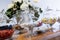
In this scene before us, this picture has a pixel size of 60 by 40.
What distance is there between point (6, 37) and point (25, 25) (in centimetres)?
33

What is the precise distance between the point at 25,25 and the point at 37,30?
10.2 inches

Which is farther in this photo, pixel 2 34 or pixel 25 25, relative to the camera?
pixel 25 25

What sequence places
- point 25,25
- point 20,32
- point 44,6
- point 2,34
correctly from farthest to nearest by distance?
point 44,6 < point 20,32 < point 25,25 < point 2,34

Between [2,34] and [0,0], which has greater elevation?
[0,0]

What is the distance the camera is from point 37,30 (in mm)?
1708

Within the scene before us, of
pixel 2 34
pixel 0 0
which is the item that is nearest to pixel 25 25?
pixel 2 34

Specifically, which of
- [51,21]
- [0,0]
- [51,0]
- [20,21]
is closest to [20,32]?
[20,21]

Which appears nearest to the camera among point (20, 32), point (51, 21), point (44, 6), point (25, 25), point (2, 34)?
point (2, 34)

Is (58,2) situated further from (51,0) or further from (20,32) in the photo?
(20,32)

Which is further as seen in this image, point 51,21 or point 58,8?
point 58,8

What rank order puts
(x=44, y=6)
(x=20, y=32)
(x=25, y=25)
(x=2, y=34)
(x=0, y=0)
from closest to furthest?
1. (x=2, y=34)
2. (x=25, y=25)
3. (x=20, y=32)
4. (x=0, y=0)
5. (x=44, y=6)

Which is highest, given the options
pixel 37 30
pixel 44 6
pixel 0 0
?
pixel 0 0

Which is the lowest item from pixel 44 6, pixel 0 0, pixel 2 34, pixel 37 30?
pixel 37 30

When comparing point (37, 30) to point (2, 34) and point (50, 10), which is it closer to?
point (2, 34)
